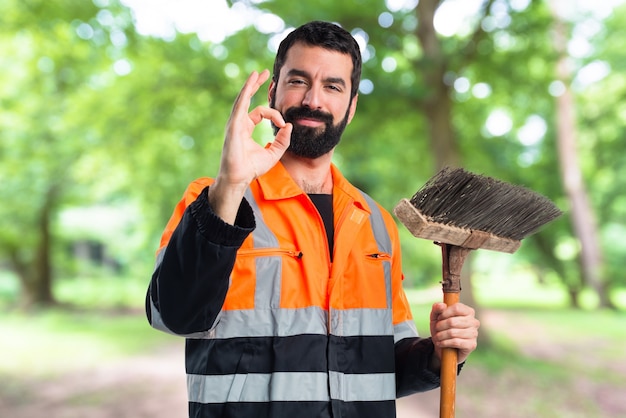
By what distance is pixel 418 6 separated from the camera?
8.58m

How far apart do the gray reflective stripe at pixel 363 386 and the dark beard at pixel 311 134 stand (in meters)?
0.63

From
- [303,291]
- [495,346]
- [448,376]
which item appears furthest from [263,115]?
[495,346]

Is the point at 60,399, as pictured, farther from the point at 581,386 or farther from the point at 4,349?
the point at 581,386

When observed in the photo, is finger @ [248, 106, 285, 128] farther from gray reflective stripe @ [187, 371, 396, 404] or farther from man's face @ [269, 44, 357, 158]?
gray reflective stripe @ [187, 371, 396, 404]

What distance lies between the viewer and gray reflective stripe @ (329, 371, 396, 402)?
5.75 feet

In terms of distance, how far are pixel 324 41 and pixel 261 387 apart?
98cm

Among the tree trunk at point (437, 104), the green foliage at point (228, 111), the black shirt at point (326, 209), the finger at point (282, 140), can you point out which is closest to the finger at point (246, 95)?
the finger at point (282, 140)

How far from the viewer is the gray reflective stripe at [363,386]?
5.75 ft

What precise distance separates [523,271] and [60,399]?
14.2 metres

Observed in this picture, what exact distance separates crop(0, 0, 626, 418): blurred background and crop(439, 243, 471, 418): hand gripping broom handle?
564cm

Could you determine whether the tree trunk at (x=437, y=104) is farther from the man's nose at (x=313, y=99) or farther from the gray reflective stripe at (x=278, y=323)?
the gray reflective stripe at (x=278, y=323)

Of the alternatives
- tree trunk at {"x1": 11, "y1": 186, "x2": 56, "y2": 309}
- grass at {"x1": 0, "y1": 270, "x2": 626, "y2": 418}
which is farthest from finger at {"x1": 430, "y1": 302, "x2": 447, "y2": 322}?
tree trunk at {"x1": 11, "y1": 186, "x2": 56, "y2": 309}

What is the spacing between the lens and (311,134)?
73.7 inches

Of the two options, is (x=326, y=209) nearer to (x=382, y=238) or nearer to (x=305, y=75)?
(x=382, y=238)
